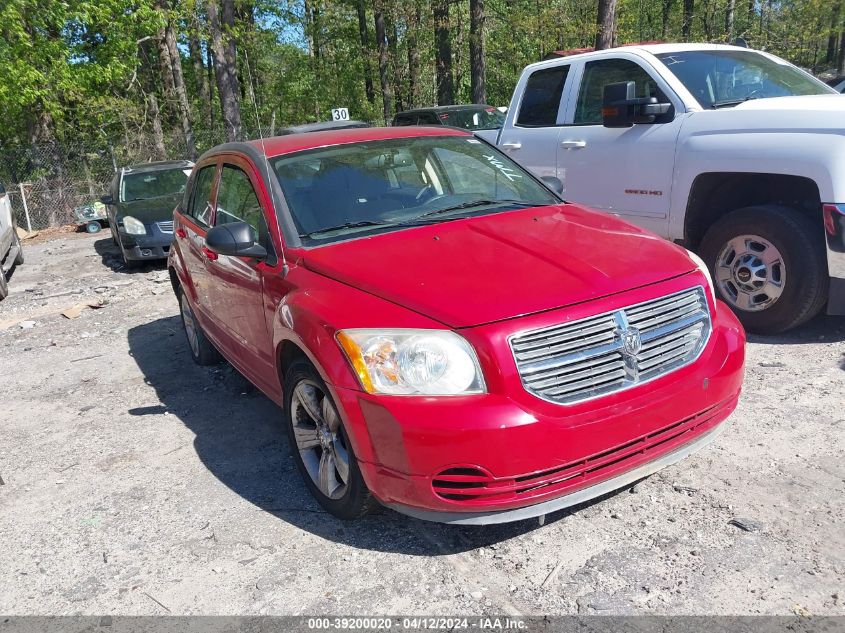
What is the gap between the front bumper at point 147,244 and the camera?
1075 cm

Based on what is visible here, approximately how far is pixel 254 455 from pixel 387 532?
1.26 metres

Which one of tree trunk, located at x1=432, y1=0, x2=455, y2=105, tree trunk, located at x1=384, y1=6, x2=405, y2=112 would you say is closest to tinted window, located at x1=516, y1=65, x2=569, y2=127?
tree trunk, located at x1=432, y1=0, x2=455, y2=105

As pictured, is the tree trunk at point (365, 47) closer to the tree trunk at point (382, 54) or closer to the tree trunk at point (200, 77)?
the tree trunk at point (382, 54)

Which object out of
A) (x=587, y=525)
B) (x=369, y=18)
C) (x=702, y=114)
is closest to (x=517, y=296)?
(x=587, y=525)

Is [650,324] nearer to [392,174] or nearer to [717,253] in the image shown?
[392,174]

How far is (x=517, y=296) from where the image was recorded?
112 inches

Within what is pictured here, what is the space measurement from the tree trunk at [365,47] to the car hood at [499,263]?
25.3m

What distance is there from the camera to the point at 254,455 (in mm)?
4203

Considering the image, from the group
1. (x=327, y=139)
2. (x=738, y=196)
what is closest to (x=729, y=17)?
(x=738, y=196)

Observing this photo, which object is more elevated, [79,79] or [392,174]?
[79,79]

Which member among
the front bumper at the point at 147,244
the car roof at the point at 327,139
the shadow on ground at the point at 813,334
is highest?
the car roof at the point at 327,139

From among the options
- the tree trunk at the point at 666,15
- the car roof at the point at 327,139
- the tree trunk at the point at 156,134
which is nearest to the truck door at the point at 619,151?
the car roof at the point at 327,139

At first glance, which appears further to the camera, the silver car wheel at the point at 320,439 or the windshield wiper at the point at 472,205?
the windshield wiper at the point at 472,205

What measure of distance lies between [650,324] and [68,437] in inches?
152
